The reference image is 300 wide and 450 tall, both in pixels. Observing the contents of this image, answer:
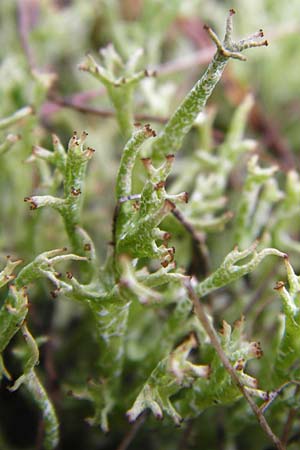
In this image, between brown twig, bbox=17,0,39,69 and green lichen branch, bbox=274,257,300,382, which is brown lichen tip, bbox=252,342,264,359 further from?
brown twig, bbox=17,0,39,69

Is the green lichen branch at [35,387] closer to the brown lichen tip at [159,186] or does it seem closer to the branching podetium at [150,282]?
the branching podetium at [150,282]

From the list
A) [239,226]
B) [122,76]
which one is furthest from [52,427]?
[122,76]

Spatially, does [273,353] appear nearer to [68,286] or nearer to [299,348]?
[299,348]

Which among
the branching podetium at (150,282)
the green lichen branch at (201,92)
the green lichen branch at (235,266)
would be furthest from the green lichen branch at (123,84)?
the green lichen branch at (235,266)

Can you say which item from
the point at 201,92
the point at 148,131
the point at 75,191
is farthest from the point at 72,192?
the point at 201,92

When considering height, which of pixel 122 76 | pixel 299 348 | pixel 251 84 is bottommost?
pixel 299 348

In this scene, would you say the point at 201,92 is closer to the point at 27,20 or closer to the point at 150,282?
the point at 150,282

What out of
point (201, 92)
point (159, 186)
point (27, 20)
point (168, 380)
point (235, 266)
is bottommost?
point (168, 380)

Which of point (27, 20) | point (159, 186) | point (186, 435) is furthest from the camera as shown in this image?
point (27, 20)
